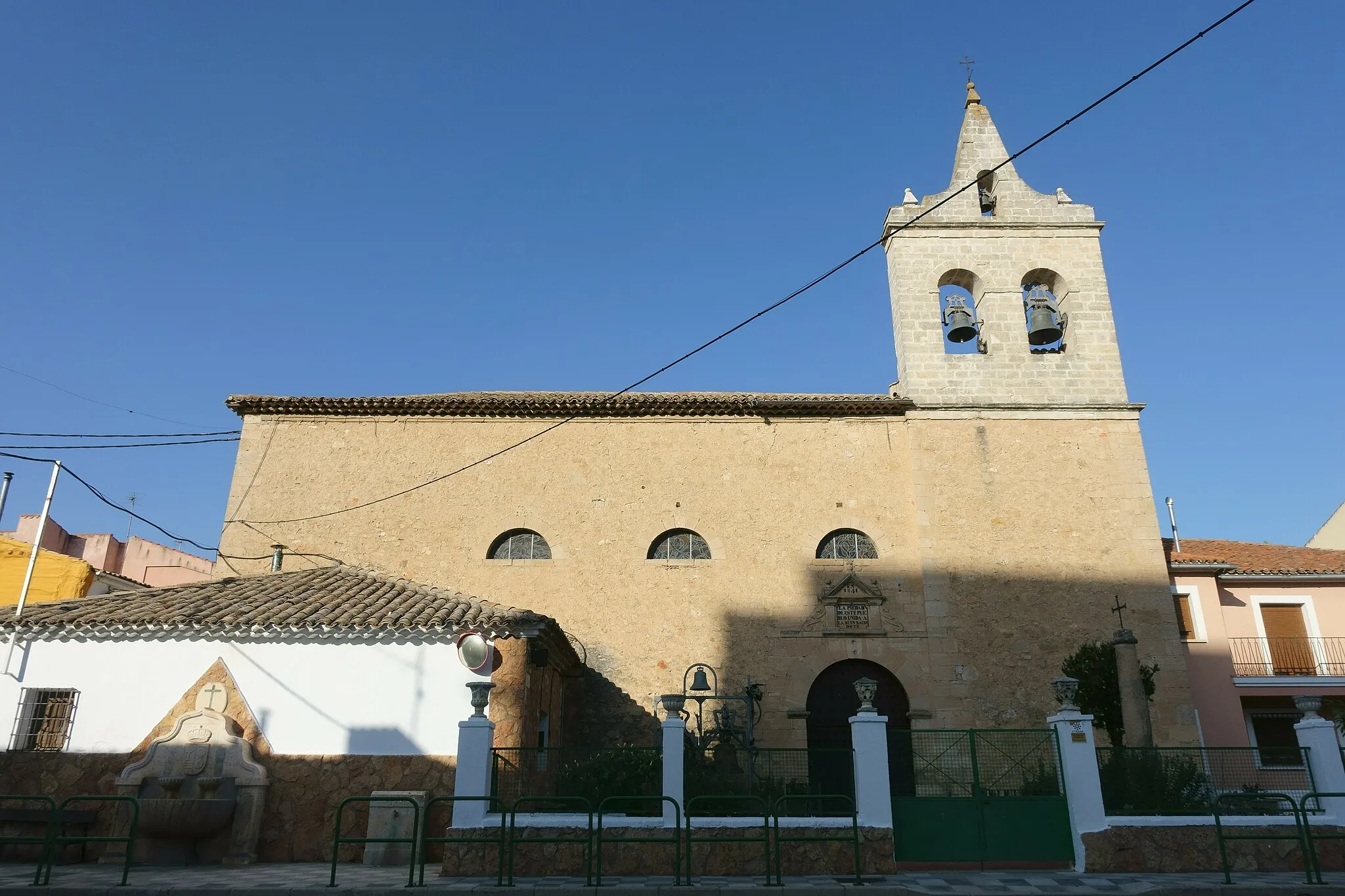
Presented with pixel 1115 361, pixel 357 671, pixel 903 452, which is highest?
pixel 1115 361

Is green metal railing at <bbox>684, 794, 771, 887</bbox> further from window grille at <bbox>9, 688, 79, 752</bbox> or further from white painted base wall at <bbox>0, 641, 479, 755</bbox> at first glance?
window grille at <bbox>9, 688, 79, 752</bbox>

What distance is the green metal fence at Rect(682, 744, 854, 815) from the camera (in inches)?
415

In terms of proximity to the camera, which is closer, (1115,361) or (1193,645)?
(1115,361)

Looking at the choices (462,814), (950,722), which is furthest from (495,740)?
(950,722)

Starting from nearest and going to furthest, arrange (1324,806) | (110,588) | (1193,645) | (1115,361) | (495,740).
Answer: (1324,806)
(495,740)
(1115,361)
(1193,645)
(110,588)

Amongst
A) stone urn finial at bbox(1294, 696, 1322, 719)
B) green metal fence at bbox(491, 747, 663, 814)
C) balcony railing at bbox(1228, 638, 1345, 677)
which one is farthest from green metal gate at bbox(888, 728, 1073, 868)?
balcony railing at bbox(1228, 638, 1345, 677)

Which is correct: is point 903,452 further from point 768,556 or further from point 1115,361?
point 1115,361

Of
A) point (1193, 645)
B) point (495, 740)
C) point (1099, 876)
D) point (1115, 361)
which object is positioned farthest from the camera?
point (1193, 645)

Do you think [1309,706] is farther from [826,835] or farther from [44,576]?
[44,576]

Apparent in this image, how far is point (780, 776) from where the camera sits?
11031mm

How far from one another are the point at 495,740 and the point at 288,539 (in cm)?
738

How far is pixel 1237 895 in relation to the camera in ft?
29.5

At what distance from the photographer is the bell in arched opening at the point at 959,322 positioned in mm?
A: 17703

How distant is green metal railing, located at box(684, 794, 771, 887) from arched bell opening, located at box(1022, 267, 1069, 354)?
11.5 metres
